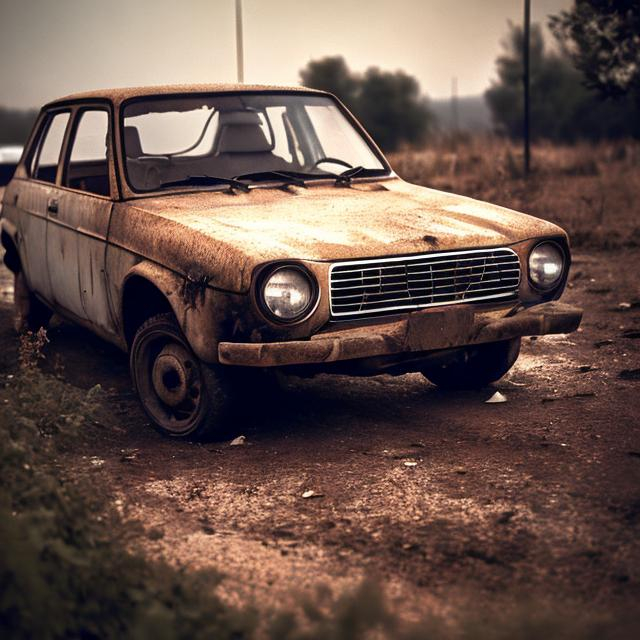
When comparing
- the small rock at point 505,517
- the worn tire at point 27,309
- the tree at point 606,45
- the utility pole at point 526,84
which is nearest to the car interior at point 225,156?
the worn tire at point 27,309

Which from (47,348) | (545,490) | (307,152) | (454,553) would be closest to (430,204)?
(307,152)

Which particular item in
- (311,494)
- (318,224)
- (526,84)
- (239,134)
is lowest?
(311,494)

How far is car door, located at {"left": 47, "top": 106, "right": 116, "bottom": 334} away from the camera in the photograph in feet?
18.4

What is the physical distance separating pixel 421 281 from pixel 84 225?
6.90ft

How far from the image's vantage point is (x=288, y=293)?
4492 mm

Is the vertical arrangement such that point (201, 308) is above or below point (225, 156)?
below

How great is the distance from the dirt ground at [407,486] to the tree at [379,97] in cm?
5132

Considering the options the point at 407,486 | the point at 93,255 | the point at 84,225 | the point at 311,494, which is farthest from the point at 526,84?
the point at 311,494

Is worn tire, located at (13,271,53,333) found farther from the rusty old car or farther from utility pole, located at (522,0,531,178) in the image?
utility pole, located at (522,0,531,178)

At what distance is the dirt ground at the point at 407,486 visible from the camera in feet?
11.3

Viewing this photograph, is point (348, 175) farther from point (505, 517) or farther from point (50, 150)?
point (505, 517)

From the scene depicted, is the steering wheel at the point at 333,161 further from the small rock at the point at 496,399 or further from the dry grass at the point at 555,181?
the dry grass at the point at 555,181

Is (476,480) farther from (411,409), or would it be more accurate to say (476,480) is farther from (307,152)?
(307,152)

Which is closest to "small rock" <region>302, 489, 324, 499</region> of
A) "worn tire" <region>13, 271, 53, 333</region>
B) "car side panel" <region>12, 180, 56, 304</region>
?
"car side panel" <region>12, 180, 56, 304</region>
